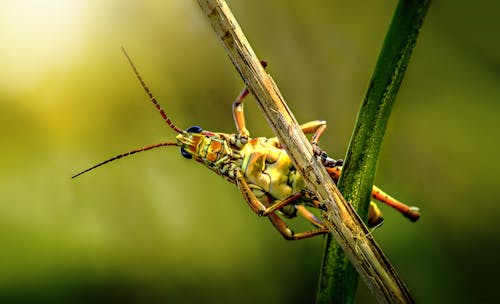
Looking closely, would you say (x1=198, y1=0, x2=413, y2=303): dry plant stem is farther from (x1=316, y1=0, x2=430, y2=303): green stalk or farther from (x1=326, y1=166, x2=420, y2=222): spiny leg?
(x1=326, y1=166, x2=420, y2=222): spiny leg

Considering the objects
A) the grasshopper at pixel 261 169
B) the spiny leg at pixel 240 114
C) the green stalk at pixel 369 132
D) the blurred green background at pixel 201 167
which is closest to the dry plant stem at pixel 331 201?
the green stalk at pixel 369 132

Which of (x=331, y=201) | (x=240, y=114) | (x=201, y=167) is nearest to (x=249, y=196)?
(x=240, y=114)

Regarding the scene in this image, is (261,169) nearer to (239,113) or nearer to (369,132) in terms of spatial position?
(239,113)

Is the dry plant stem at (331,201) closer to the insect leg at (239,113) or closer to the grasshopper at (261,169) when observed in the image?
the grasshopper at (261,169)

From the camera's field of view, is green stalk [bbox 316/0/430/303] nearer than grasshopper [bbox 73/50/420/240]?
Yes

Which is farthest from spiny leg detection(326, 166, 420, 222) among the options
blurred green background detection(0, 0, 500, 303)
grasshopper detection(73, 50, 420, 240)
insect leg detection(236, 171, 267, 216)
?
blurred green background detection(0, 0, 500, 303)

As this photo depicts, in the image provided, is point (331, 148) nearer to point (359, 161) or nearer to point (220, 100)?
point (220, 100)
